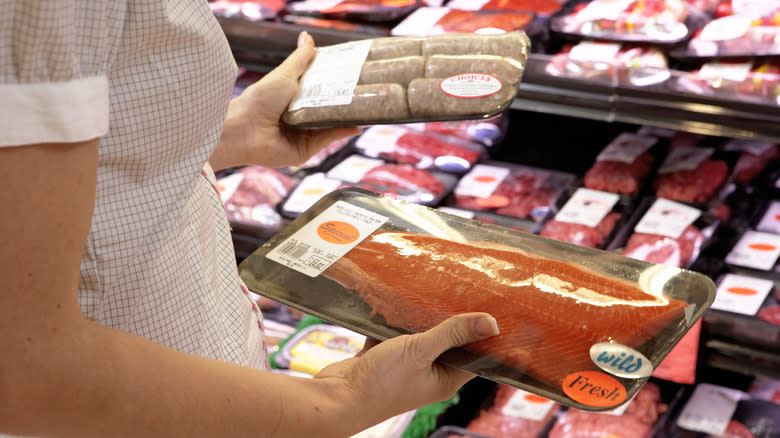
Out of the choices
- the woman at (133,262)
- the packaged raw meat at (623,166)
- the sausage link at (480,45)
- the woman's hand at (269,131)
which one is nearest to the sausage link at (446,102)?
the sausage link at (480,45)

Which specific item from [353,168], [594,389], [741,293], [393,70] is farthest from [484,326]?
[353,168]

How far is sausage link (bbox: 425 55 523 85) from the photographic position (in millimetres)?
1533

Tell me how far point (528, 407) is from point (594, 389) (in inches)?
53.8

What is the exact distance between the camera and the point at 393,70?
5.31ft

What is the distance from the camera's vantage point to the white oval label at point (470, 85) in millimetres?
1492

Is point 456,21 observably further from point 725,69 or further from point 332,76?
point 332,76

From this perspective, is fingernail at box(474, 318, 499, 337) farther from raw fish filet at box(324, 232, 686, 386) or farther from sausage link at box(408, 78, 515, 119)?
sausage link at box(408, 78, 515, 119)

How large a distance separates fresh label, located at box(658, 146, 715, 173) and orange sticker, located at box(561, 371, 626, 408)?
1705 mm

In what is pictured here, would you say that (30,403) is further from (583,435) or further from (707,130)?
(583,435)

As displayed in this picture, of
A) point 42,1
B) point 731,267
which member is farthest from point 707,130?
point 42,1

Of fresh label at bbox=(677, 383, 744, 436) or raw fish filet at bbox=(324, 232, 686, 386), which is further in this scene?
fresh label at bbox=(677, 383, 744, 436)

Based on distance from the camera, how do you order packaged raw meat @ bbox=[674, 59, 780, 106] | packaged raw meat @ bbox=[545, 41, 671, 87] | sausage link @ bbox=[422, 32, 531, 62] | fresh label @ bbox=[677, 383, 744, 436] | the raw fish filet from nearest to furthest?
the raw fish filet < sausage link @ bbox=[422, 32, 531, 62] < packaged raw meat @ bbox=[674, 59, 780, 106] < packaged raw meat @ bbox=[545, 41, 671, 87] < fresh label @ bbox=[677, 383, 744, 436]

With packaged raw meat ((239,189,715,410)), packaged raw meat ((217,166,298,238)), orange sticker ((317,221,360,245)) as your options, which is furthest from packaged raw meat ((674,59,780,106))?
packaged raw meat ((217,166,298,238))

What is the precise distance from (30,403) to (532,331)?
741 mm
